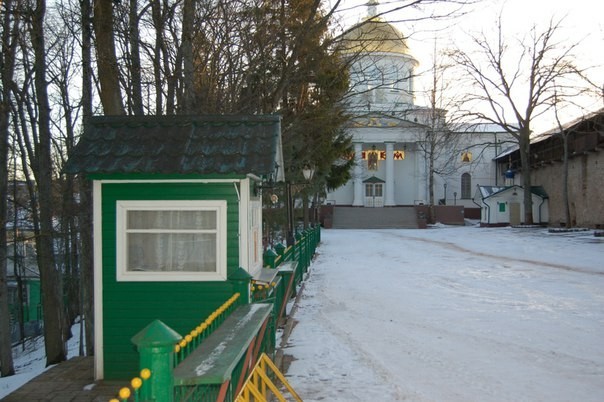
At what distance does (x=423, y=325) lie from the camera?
988 cm

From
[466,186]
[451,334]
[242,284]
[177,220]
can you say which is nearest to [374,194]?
[466,186]

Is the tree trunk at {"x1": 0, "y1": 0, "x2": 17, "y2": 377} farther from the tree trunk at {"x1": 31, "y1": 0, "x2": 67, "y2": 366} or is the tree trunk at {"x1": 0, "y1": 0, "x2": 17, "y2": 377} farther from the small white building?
the small white building

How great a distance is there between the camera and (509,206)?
46.2 m

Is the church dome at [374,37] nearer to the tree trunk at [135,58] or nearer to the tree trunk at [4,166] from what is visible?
A: the tree trunk at [135,58]

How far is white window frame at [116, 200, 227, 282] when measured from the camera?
7391 millimetres

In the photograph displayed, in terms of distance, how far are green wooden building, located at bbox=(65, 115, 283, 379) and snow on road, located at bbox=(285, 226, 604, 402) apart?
5.26 feet

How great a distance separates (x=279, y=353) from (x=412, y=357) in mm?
1692

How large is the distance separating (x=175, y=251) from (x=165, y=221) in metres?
0.38

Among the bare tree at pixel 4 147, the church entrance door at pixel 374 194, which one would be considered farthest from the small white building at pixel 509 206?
the bare tree at pixel 4 147

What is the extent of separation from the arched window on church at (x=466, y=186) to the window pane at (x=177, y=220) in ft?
189

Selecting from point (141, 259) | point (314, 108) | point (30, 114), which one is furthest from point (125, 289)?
point (30, 114)

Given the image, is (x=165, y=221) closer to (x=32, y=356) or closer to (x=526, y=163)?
(x=32, y=356)

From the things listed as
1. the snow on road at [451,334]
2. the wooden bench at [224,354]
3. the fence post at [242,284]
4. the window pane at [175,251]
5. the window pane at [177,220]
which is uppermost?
the window pane at [177,220]

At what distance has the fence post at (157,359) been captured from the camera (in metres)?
2.86
